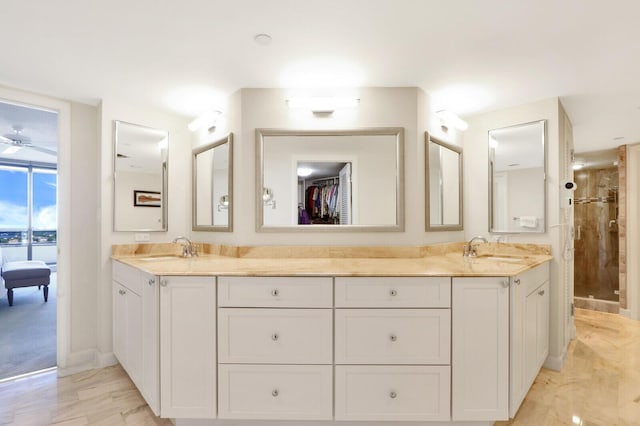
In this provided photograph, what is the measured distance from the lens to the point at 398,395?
162 centimetres

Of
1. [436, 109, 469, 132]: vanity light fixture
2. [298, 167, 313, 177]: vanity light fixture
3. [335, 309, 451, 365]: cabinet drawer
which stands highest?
[436, 109, 469, 132]: vanity light fixture

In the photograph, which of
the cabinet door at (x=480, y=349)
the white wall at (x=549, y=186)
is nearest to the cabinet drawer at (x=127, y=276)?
the cabinet door at (x=480, y=349)

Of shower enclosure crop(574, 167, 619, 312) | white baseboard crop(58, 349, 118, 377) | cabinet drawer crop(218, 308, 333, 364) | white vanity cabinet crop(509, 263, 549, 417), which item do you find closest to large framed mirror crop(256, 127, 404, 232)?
cabinet drawer crop(218, 308, 333, 364)

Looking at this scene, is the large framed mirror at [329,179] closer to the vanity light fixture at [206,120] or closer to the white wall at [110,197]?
the vanity light fixture at [206,120]

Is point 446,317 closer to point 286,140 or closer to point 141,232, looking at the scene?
point 286,140

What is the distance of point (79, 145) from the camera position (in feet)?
8.21

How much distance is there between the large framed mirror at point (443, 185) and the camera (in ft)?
7.77

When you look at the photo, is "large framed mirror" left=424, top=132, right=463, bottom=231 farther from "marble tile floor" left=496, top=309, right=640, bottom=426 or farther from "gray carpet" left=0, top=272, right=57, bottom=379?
"gray carpet" left=0, top=272, right=57, bottom=379

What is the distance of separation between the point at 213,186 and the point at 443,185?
75.8 inches

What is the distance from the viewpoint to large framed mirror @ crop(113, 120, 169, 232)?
2531 mm

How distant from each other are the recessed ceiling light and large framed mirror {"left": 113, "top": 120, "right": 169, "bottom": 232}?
58.2 inches

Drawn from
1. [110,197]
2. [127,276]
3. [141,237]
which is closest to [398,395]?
[127,276]

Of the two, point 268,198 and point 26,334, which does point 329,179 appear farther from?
point 26,334

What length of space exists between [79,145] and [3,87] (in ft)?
1.82
